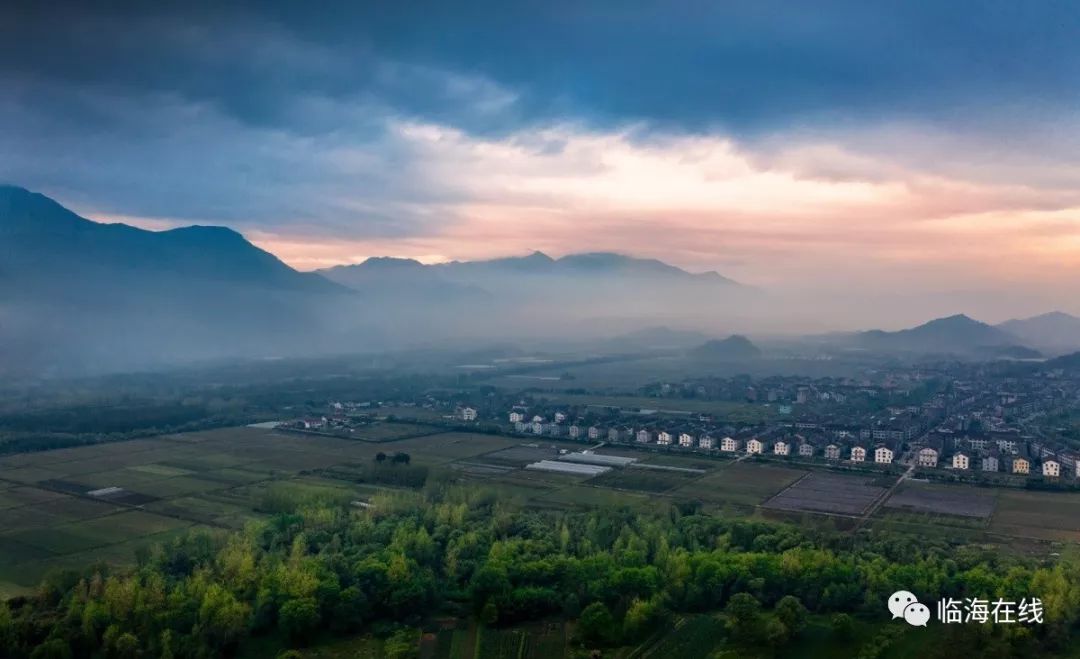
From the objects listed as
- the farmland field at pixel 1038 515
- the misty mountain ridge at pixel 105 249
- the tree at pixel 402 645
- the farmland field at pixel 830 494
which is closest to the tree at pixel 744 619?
the tree at pixel 402 645

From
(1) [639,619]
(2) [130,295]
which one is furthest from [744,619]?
(2) [130,295]

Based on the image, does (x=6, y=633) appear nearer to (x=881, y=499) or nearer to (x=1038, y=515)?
(x=881, y=499)

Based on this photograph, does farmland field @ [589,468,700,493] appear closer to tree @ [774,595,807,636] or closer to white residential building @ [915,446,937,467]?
white residential building @ [915,446,937,467]

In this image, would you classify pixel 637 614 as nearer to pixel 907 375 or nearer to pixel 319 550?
pixel 319 550

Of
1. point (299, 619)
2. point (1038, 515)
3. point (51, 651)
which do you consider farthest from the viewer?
point (1038, 515)

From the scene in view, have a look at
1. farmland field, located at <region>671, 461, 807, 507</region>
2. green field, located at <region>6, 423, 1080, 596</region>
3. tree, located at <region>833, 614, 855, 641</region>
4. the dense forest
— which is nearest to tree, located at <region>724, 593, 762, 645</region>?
the dense forest

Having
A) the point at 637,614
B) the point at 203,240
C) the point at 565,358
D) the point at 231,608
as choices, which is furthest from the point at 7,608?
the point at 203,240
